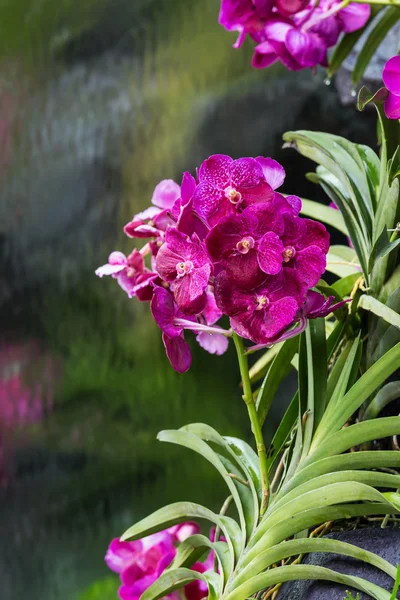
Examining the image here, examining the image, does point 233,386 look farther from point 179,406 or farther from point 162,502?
point 162,502

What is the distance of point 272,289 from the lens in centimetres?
44

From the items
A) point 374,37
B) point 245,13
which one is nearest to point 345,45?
point 374,37

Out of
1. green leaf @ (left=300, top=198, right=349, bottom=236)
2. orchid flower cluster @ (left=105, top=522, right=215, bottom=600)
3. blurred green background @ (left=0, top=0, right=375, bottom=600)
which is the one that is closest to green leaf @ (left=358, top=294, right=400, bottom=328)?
green leaf @ (left=300, top=198, right=349, bottom=236)

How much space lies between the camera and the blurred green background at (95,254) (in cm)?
125

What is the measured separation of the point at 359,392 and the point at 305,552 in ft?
0.42

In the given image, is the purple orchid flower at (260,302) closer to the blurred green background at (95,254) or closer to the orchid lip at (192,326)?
the orchid lip at (192,326)

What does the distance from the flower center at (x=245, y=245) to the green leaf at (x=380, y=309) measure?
0.14m

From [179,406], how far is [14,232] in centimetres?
50

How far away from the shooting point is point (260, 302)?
0.44 metres

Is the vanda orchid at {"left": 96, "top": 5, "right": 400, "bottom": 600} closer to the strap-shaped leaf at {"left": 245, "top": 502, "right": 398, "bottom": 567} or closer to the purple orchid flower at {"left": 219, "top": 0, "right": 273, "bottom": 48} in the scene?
the strap-shaped leaf at {"left": 245, "top": 502, "right": 398, "bottom": 567}

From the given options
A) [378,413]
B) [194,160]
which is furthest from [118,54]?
[378,413]

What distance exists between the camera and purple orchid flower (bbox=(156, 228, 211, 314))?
0.44 m

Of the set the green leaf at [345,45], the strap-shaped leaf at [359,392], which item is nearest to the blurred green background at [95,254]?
the green leaf at [345,45]

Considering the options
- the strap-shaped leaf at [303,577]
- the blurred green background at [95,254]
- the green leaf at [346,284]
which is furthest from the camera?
the blurred green background at [95,254]
